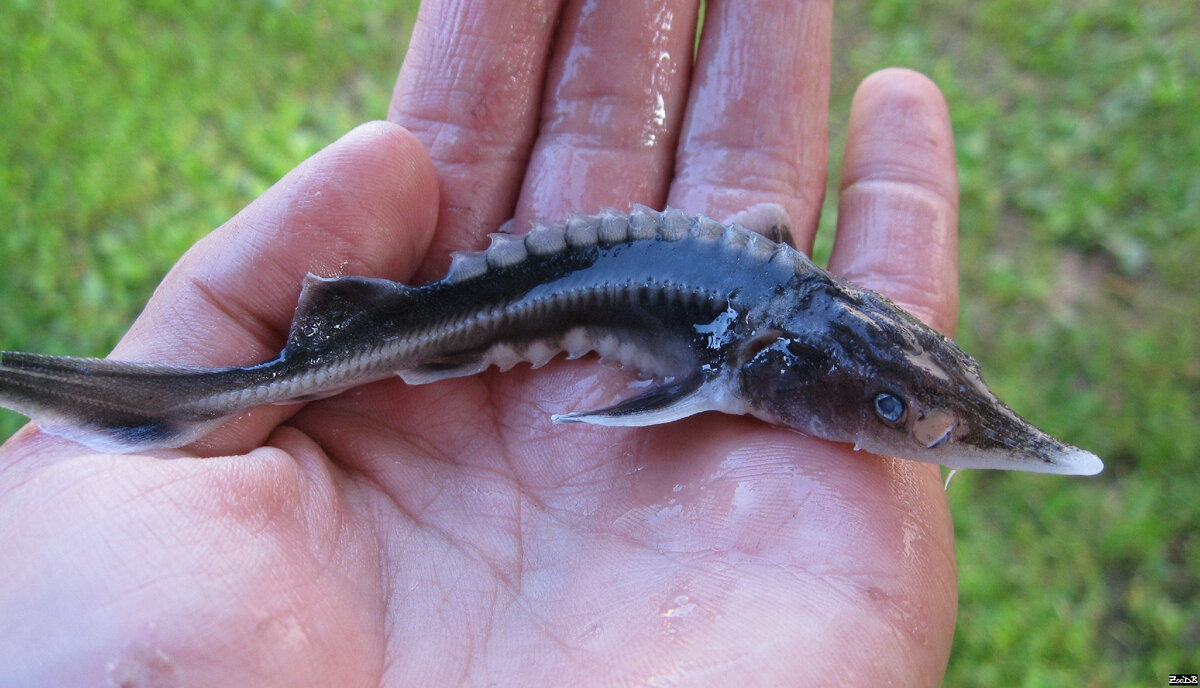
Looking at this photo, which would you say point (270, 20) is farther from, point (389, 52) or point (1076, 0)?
point (1076, 0)

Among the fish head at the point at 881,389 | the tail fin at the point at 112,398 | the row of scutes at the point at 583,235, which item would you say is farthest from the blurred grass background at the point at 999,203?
the tail fin at the point at 112,398

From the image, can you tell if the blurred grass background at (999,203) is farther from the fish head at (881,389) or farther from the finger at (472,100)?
the finger at (472,100)

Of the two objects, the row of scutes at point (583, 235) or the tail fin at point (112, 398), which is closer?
the tail fin at point (112, 398)

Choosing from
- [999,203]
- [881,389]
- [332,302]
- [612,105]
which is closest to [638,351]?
[881,389]

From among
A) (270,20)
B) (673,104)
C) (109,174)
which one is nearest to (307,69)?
(270,20)

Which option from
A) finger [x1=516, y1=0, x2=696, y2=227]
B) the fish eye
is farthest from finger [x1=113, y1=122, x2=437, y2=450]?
the fish eye

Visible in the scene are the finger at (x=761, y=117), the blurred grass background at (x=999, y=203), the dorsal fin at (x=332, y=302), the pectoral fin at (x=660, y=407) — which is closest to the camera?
the pectoral fin at (x=660, y=407)

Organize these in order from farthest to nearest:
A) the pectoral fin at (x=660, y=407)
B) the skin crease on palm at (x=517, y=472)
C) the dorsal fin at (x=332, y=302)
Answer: the dorsal fin at (x=332, y=302) < the pectoral fin at (x=660, y=407) < the skin crease on palm at (x=517, y=472)
